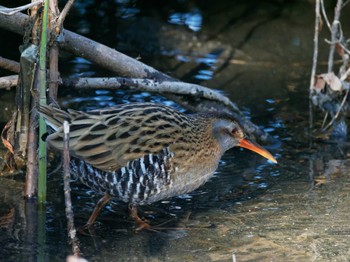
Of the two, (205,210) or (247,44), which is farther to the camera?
(247,44)

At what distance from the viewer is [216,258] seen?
15.0ft

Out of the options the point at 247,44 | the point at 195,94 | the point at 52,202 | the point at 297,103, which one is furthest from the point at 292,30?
the point at 52,202

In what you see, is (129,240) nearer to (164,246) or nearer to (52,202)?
(164,246)

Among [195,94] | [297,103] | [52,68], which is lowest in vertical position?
[297,103]

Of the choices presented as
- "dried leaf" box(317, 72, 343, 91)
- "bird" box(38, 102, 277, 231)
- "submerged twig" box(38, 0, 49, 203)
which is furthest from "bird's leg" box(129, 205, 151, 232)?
"dried leaf" box(317, 72, 343, 91)

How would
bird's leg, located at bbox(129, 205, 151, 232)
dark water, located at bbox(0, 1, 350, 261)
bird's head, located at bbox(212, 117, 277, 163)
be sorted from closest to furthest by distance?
dark water, located at bbox(0, 1, 350, 261)
bird's leg, located at bbox(129, 205, 151, 232)
bird's head, located at bbox(212, 117, 277, 163)

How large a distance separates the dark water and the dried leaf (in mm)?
446

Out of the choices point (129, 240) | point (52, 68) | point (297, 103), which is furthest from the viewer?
point (297, 103)

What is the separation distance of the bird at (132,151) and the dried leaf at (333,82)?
1.89m

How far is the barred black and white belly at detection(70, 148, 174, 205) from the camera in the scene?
494cm

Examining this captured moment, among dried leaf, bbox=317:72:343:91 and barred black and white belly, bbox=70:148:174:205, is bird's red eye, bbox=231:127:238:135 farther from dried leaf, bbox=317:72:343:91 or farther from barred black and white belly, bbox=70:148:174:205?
dried leaf, bbox=317:72:343:91

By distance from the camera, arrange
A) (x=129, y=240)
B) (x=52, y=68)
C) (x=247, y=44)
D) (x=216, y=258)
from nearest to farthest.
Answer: (x=216, y=258) < (x=129, y=240) < (x=52, y=68) < (x=247, y=44)

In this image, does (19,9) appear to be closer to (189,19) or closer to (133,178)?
(133,178)

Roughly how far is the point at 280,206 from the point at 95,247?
138 cm
